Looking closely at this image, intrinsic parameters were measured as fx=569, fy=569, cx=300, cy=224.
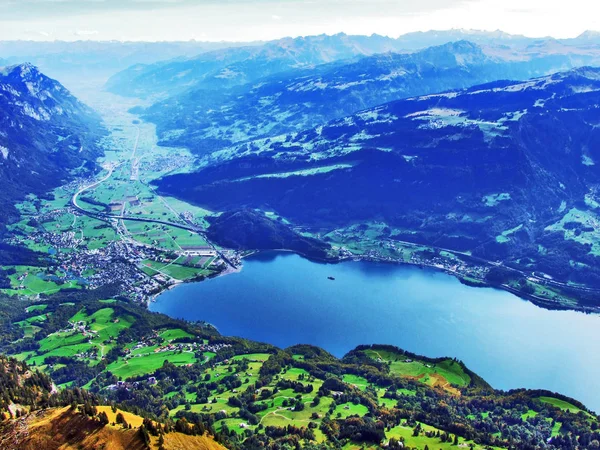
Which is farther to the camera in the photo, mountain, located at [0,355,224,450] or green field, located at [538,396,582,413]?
green field, located at [538,396,582,413]

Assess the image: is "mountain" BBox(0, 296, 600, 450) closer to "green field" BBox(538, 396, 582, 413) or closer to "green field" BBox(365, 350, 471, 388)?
"green field" BBox(538, 396, 582, 413)

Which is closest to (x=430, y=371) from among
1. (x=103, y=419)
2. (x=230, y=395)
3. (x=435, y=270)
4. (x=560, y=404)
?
(x=560, y=404)

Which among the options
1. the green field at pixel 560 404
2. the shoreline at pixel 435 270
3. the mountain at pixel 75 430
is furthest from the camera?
the shoreline at pixel 435 270

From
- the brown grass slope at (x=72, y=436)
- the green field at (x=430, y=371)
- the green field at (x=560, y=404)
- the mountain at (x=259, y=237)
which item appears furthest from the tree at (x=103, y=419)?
the mountain at (x=259, y=237)

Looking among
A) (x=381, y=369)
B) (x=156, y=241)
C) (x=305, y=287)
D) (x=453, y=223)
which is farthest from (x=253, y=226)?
(x=381, y=369)

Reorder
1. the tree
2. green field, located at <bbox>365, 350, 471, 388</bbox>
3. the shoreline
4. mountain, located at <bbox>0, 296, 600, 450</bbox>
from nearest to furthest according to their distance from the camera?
the tree < mountain, located at <bbox>0, 296, 600, 450</bbox> < green field, located at <bbox>365, 350, 471, 388</bbox> < the shoreline

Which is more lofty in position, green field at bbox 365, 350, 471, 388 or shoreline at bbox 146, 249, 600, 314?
green field at bbox 365, 350, 471, 388

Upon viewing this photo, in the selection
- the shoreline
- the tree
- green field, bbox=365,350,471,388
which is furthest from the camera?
the shoreline

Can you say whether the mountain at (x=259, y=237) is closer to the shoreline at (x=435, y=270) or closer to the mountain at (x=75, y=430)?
the shoreline at (x=435, y=270)

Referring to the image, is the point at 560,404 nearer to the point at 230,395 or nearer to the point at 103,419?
the point at 230,395

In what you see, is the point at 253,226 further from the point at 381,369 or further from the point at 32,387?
the point at 32,387

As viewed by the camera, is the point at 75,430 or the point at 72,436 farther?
the point at 75,430

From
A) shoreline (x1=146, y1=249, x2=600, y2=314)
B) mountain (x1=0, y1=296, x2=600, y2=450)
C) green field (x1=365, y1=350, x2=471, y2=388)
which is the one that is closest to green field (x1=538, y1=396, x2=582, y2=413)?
mountain (x1=0, y1=296, x2=600, y2=450)
